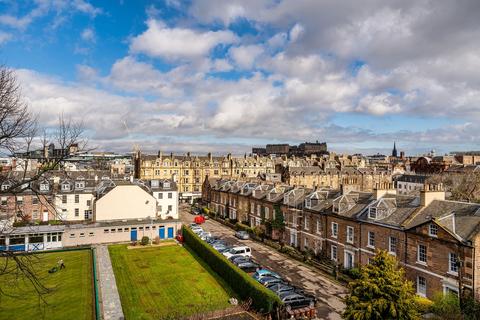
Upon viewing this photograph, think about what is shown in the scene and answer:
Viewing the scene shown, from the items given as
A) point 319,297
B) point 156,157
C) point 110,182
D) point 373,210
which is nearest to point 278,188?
point 373,210

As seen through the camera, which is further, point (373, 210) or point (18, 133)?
point (373, 210)

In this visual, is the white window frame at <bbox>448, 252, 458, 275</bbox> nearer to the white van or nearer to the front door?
the front door

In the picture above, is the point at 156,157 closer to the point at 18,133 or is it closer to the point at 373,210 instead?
the point at 373,210

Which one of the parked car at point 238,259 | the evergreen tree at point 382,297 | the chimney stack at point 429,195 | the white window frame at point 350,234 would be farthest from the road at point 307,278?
the chimney stack at point 429,195

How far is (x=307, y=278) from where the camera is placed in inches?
1304

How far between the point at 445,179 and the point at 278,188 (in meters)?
45.1

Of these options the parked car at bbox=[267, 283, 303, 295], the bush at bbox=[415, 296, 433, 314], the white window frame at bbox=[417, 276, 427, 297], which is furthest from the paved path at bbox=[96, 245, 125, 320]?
the white window frame at bbox=[417, 276, 427, 297]

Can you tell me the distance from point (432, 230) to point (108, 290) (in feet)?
89.1

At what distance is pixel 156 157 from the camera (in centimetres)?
9556

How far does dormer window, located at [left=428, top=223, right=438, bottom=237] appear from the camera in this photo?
83.5 feet

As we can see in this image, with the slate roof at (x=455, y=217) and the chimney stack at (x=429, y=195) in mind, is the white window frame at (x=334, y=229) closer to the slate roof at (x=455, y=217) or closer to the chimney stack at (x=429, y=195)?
the slate roof at (x=455, y=217)

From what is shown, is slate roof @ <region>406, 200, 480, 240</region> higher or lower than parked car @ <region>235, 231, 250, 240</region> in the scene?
higher

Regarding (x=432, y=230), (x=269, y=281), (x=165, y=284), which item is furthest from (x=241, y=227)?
(x=432, y=230)

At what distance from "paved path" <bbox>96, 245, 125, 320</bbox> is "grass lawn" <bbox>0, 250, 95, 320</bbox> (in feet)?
2.97
